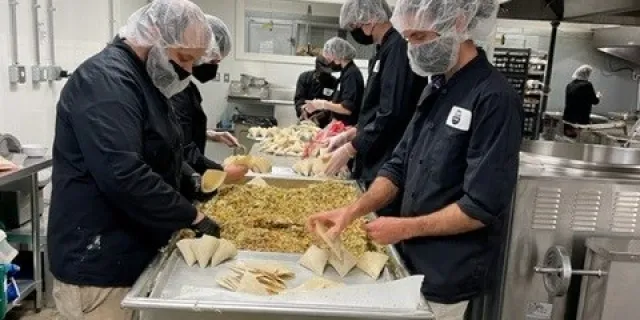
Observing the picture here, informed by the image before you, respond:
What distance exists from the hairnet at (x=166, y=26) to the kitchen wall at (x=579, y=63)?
21.3ft

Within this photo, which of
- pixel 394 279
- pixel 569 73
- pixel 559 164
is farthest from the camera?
pixel 569 73

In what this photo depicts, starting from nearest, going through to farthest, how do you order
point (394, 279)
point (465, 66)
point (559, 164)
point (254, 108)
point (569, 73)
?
point (394, 279), point (465, 66), point (559, 164), point (254, 108), point (569, 73)

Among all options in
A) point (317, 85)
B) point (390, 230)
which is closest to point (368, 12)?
point (390, 230)

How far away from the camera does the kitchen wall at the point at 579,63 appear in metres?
7.33

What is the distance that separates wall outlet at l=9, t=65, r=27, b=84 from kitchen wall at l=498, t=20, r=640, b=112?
6.08 metres

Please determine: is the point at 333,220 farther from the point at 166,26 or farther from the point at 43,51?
the point at 43,51

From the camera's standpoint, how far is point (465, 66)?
57.6 inches

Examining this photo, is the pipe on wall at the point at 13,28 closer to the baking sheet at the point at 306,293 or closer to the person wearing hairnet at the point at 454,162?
the baking sheet at the point at 306,293

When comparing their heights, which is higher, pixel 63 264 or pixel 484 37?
pixel 484 37

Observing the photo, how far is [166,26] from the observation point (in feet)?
4.91

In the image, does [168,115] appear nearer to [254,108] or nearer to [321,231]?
[321,231]

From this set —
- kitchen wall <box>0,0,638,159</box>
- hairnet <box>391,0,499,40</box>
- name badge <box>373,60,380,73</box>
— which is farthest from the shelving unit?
hairnet <box>391,0,499,40</box>

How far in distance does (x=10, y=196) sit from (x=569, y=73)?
292 inches

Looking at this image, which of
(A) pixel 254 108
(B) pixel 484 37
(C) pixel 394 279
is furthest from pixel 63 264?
(A) pixel 254 108
